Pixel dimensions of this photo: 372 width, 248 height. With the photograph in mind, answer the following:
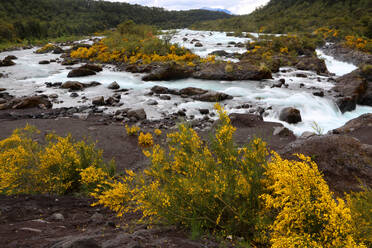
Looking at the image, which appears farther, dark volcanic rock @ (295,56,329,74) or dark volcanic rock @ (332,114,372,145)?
dark volcanic rock @ (295,56,329,74)

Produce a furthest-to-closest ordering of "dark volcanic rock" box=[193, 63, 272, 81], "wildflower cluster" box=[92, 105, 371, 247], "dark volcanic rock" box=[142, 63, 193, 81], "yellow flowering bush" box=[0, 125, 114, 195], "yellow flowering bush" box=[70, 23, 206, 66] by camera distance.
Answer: "yellow flowering bush" box=[70, 23, 206, 66], "dark volcanic rock" box=[142, 63, 193, 81], "dark volcanic rock" box=[193, 63, 272, 81], "yellow flowering bush" box=[0, 125, 114, 195], "wildflower cluster" box=[92, 105, 371, 247]

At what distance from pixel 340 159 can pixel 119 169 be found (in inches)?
206

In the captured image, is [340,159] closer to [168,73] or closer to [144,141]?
[144,141]

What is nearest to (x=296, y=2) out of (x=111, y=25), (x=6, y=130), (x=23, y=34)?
(x=111, y=25)

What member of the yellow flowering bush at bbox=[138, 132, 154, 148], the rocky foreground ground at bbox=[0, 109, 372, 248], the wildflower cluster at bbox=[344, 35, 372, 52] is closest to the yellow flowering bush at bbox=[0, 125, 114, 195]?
the rocky foreground ground at bbox=[0, 109, 372, 248]

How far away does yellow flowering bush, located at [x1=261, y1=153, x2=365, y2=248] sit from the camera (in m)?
1.64

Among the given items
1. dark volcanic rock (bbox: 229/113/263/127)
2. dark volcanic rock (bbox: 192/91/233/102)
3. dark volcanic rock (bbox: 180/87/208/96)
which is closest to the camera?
dark volcanic rock (bbox: 229/113/263/127)

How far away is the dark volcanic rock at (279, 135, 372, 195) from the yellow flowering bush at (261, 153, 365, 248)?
97.4 inches

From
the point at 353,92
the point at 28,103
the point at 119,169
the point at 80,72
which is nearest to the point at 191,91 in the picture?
the point at 119,169

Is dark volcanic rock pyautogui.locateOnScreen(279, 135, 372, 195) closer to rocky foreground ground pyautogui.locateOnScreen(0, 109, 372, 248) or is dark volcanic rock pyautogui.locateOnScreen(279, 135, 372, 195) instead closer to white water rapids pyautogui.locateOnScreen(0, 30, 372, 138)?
rocky foreground ground pyautogui.locateOnScreen(0, 109, 372, 248)

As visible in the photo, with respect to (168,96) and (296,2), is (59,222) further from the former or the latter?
(296,2)

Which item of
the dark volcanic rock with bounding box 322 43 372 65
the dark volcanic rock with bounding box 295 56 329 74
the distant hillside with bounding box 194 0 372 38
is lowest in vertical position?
the dark volcanic rock with bounding box 295 56 329 74

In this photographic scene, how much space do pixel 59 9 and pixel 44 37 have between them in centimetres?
3044

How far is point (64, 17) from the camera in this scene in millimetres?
63531
